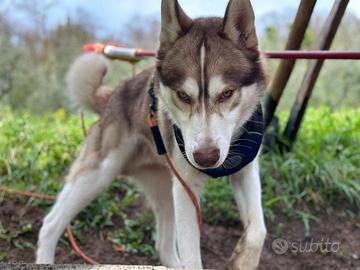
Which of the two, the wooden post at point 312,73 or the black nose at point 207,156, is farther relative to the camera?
the wooden post at point 312,73

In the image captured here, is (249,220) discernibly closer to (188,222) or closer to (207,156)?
(188,222)

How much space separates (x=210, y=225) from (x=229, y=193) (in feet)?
1.09

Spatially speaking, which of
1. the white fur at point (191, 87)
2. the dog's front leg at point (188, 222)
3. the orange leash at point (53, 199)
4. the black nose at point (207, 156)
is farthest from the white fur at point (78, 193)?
the black nose at point (207, 156)

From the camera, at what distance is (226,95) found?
9.30 feet

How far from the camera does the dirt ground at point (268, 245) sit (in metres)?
4.01

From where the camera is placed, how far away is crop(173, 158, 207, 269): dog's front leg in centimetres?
308

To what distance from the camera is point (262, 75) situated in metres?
3.10

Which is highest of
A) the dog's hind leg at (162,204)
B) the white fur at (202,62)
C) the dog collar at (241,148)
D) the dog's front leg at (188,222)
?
the white fur at (202,62)

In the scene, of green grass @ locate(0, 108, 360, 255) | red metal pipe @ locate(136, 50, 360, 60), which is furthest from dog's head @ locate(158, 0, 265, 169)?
green grass @ locate(0, 108, 360, 255)

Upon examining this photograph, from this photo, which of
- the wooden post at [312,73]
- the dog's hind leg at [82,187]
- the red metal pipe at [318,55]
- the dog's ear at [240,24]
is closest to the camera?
the dog's ear at [240,24]

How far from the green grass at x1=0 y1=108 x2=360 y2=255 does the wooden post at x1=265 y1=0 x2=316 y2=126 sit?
53 centimetres

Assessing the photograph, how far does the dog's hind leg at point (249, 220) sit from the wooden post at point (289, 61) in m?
1.34

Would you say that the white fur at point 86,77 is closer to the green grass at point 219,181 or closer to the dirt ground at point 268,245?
the green grass at point 219,181

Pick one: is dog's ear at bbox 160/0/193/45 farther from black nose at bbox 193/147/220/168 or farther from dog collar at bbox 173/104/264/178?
black nose at bbox 193/147/220/168
